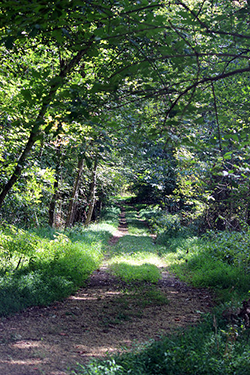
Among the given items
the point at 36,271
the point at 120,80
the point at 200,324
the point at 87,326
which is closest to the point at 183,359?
the point at 200,324

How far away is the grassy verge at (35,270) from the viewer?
568 cm

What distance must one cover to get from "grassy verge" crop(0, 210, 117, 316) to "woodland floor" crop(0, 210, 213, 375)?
20cm

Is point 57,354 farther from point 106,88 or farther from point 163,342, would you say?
point 106,88

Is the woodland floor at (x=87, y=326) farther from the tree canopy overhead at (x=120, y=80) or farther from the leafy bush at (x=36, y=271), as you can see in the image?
the tree canopy overhead at (x=120, y=80)

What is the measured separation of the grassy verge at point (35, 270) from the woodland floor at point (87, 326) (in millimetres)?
205

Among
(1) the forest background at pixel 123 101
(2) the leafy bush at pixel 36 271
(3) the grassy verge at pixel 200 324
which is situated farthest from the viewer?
(2) the leafy bush at pixel 36 271

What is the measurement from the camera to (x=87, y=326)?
511cm

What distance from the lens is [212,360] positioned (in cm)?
348

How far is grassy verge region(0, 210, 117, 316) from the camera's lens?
568 centimetres

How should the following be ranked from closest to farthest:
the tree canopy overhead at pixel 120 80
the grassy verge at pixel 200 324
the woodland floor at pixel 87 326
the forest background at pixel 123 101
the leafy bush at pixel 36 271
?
1. the tree canopy overhead at pixel 120 80
2. the grassy verge at pixel 200 324
3. the forest background at pixel 123 101
4. the woodland floor at pixel 87 326
5. the leafy bush at pixel 36 271

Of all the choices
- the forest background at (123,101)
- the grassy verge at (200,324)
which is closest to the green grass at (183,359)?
the grassy verge at (200,324)

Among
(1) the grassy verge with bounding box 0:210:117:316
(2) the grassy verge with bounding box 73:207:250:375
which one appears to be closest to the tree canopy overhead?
(1) the grassy verge with bounding box 0:210:117:316

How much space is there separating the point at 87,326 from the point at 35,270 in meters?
2.11

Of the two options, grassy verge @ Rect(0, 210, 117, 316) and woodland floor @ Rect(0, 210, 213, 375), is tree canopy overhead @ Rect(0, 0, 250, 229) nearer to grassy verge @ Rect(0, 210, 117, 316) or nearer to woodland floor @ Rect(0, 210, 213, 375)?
grassy verge @ Rect(0, 210, 117, 316)
